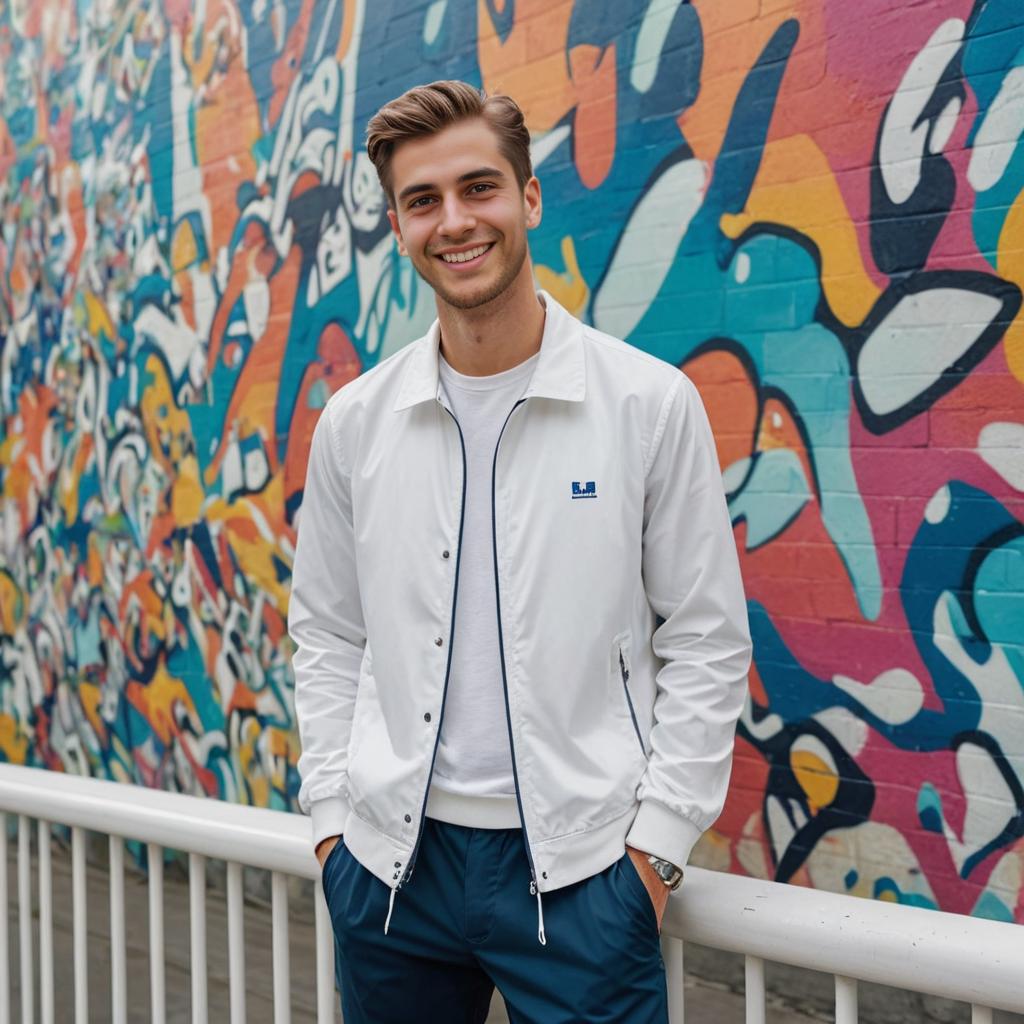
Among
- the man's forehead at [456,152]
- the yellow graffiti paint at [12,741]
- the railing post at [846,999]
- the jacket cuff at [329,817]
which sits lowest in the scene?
the yellow graffiti paint at [12,741]

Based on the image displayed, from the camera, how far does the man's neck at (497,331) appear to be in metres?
2.01

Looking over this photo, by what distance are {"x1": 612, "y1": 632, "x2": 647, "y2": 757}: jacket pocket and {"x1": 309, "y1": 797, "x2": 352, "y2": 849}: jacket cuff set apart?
50cm

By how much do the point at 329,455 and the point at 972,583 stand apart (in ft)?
6.31

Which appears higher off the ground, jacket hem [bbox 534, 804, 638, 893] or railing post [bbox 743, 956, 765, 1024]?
jacket hem [bbox 534, 804, 638, 893]

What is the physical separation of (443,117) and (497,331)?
13.2 inches

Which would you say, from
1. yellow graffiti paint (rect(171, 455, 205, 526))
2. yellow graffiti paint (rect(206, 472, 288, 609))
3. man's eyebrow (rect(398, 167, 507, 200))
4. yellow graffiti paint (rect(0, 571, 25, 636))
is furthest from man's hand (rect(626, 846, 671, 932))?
yellow graffiti paint (rect(0, 571, 25, 636))

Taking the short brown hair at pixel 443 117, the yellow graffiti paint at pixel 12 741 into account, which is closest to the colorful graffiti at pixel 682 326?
the yellow graffiti paint at pixel 12 741

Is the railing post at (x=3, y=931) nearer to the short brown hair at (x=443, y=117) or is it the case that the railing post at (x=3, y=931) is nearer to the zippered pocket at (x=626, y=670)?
the zippered pocket at (x=626, y=670)

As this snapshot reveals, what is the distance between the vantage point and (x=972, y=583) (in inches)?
132

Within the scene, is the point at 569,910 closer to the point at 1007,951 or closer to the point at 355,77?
the point at 1007,951

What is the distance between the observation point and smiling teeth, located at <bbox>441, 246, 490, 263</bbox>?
1.97 metres

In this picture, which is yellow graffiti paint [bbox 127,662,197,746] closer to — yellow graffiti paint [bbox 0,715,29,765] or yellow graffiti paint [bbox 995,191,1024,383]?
yellow graffiti paint [bbox 0,715,29,765]

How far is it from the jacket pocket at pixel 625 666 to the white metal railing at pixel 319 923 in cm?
22

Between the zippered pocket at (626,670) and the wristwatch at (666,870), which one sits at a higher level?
the zippered pocket at (626,670)
